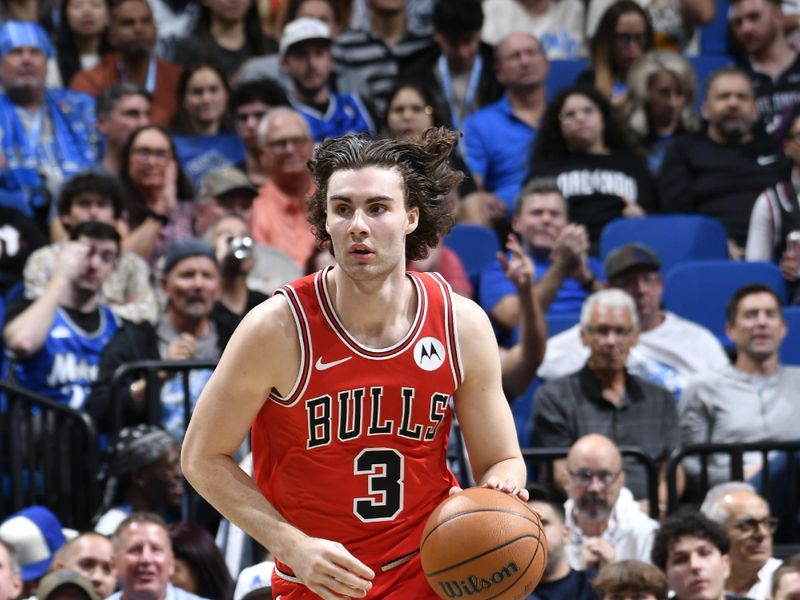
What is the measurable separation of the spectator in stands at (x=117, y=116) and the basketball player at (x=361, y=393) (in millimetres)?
5610

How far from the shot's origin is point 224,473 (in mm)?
4301

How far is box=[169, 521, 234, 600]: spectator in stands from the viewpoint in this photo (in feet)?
23.0

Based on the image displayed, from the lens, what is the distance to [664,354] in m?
8.75

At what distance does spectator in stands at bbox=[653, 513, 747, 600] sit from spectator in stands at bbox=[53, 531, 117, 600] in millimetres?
2362

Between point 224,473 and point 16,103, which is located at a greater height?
point 16,103

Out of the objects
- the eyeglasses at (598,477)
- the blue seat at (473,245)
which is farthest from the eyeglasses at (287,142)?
the eyeglasses at (598,477)

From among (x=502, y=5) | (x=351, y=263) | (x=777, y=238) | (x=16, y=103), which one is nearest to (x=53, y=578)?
(x=351, y=263)

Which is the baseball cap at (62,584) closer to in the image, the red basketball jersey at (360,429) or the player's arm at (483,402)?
the red basketball jersey at (360,429)

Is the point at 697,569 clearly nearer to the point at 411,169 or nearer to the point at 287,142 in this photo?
the point at 411,169

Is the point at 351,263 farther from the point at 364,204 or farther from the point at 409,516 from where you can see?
the point at 409,516

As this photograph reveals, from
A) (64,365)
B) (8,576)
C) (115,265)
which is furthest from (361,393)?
(115,265)

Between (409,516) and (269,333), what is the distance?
2.21 feet

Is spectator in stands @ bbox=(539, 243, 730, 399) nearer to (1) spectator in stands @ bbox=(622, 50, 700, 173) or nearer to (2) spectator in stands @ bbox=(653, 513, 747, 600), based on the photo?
(2) spectator in stands @ bbox=(653, 513, 747, 600)

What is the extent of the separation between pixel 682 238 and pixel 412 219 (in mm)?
5701
